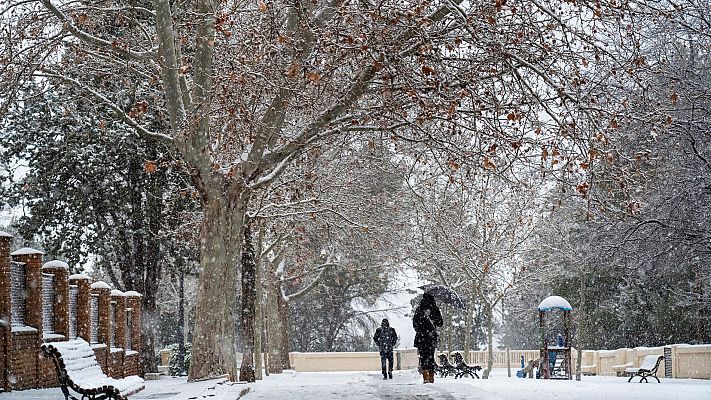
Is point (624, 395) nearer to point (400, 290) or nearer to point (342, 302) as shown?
point (400, 290)

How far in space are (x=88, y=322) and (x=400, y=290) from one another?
32.8 meters

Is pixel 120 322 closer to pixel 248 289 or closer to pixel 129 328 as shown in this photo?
pixel 129 328

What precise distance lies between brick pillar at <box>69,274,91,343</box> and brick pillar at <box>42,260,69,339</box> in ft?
4.58

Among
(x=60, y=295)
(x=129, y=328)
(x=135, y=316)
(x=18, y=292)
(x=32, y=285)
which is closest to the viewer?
(x=18, y=292)

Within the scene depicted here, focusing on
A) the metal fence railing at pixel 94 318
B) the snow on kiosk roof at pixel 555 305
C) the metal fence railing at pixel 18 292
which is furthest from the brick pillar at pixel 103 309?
the snow on kiosk roof at pixel 555 305

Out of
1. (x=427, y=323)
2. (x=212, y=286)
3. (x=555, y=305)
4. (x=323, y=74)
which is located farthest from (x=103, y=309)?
(x=555, y=305)

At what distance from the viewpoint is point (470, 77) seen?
1445 centimetres

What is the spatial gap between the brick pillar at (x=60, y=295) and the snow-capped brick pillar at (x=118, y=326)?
5.08 m

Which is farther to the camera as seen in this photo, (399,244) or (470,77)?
(399,244)

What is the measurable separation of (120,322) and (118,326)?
143mm

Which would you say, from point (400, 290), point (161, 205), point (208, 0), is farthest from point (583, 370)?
point (208, 0)

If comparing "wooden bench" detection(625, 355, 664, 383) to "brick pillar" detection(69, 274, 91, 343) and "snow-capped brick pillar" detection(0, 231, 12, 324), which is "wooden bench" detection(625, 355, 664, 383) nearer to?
"brick pillar" detection(69, 274, 91, 343)

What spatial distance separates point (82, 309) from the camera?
21.8 meters

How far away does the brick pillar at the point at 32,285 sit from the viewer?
1848 centimetres
